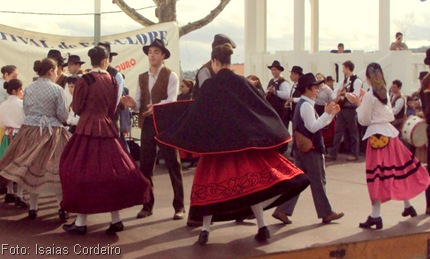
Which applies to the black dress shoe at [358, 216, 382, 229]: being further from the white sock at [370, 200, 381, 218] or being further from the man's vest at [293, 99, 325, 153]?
the man's vest at [293, 99, 325, 153]

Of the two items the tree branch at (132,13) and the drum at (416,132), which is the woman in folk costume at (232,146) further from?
the tree branch at (132,13)

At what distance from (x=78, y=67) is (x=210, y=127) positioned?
11.7 ft

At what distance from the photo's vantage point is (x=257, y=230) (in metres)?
7.22

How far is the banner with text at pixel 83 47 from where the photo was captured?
12922 millimetres

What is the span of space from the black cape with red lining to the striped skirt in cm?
146

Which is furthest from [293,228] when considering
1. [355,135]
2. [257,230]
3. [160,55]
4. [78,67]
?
[355,135]

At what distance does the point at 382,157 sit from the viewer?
24.8 feet

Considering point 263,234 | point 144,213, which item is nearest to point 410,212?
point 263,234

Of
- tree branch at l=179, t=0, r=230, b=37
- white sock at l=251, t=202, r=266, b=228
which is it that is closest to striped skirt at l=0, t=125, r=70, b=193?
white sock at l=251, t=202, r=266, b=228

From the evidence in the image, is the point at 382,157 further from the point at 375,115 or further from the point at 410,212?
the point at 410,212

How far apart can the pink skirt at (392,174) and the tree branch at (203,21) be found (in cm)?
1152

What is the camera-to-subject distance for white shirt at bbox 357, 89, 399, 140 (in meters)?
7.56

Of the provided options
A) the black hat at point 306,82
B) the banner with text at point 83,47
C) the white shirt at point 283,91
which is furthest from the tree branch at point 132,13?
the black hat at point 306,82

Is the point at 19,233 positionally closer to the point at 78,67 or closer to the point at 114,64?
the point at 78,67
